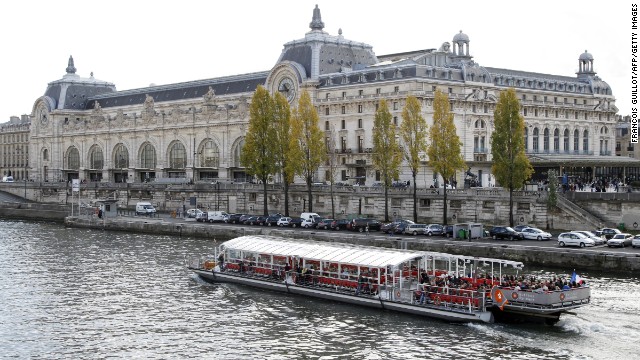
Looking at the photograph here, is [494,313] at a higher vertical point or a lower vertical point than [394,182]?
lower

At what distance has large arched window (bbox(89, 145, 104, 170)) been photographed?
153m

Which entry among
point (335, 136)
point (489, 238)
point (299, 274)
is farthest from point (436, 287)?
point (335, 136)

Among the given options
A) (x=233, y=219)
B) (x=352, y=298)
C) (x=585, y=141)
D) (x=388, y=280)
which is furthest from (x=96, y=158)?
(x=388, y=280)

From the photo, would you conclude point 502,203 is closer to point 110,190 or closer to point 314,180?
point 314,180

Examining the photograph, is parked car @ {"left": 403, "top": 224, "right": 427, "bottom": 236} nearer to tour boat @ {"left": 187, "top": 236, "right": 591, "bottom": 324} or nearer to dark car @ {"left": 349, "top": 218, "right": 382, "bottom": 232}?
dark car @ {"left": 349, "top": 218, "right": 382, "bottom": 232}

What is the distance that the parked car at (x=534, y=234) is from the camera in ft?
234

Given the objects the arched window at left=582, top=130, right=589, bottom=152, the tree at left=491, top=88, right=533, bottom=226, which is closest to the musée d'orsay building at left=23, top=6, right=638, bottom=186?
the arched window at left=582, top=130, right=589, bottom=152

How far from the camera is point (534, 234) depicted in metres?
71.4

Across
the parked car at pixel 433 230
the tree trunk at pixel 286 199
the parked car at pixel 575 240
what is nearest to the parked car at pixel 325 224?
the tree trunk at pixel 286 199

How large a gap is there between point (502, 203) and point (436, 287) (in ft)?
122

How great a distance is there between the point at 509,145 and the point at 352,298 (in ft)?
114

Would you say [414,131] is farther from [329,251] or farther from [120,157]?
[120,157]

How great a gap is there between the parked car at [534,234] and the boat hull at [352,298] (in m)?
24.9

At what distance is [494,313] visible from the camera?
45688mm
